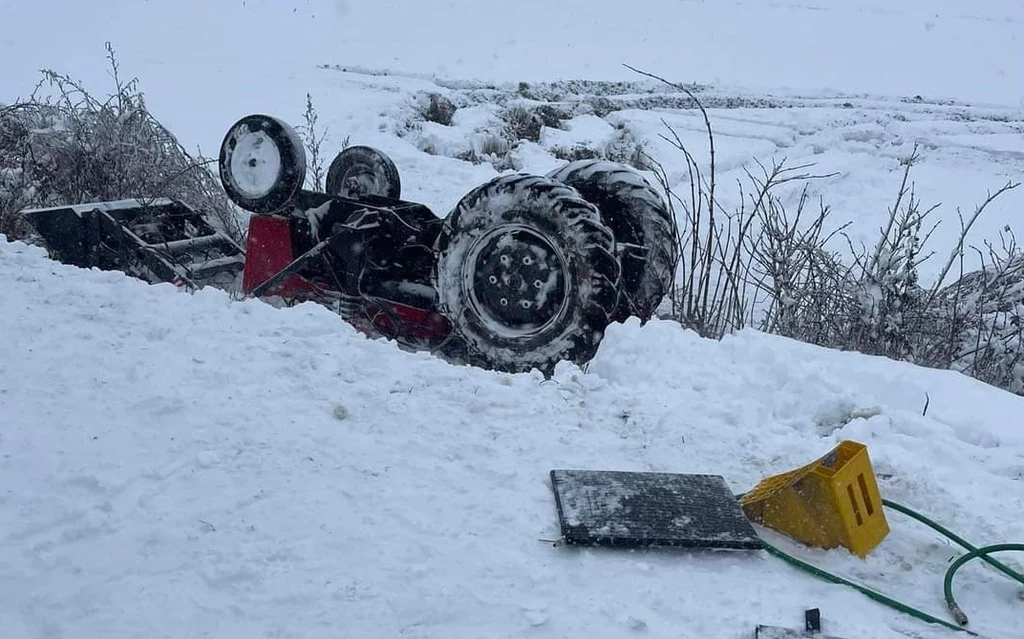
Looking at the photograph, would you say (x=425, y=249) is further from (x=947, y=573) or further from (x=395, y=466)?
(x=947, y=573)

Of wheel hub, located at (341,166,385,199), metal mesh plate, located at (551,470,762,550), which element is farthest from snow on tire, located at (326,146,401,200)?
metal mesh plate, located at (551,470,762,550)

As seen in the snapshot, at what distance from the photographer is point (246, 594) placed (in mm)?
2441

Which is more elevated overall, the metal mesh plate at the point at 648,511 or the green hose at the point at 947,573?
the metal mesh plate at the point at 648,511

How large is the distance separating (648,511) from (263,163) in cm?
332

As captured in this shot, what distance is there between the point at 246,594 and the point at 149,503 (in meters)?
0.56

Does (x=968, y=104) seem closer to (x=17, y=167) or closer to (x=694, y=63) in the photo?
(x=694, y=63)

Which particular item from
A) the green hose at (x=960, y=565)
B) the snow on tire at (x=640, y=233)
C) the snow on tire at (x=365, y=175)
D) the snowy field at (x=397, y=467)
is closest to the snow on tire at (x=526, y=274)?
the snowy field at (x=397, y=467)

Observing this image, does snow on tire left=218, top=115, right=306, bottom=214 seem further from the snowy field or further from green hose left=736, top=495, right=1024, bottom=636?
green hose left=736, top=495, right=1024, bottom=636

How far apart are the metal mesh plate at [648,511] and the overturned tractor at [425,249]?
133cm

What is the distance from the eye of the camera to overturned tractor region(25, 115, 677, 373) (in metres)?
4.40

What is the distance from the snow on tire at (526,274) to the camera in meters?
4.35

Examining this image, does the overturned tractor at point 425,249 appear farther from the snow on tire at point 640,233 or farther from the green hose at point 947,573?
the green hose at point 947,573

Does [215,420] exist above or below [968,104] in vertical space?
below

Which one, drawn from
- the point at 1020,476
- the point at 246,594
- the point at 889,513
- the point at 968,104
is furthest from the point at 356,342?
the point at 968,104
